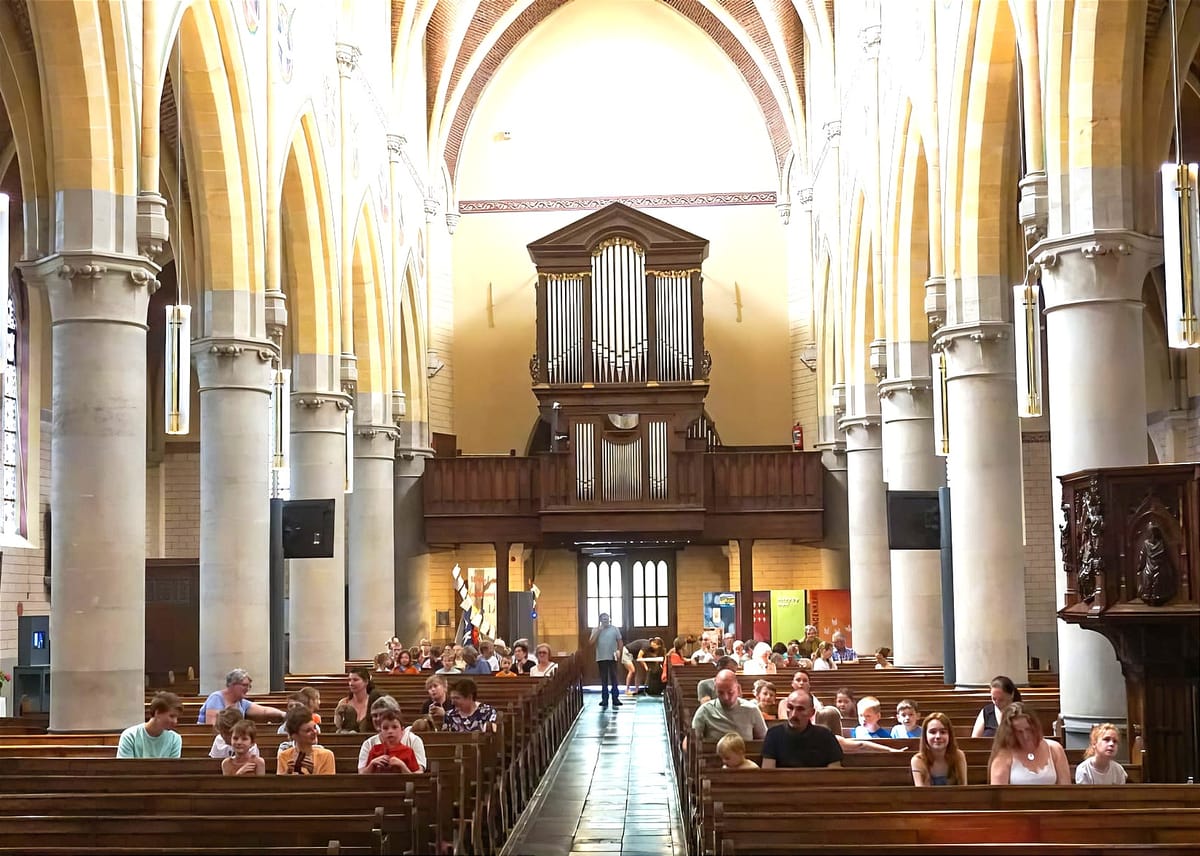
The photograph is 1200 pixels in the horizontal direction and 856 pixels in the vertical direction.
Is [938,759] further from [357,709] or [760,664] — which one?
[760,664]

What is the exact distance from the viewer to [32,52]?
14.9m

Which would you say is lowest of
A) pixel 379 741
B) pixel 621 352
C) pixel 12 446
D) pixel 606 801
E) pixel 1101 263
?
pixel 606 801

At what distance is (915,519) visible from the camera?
1841cm

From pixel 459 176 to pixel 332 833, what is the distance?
95.2ft

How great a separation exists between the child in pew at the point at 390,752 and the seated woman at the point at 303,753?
9.6 inches

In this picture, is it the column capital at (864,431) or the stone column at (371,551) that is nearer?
the column capital at (864,431)

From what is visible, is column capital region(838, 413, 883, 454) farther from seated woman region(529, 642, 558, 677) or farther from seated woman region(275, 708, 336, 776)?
seated woman region(275, 708, 336, 776)

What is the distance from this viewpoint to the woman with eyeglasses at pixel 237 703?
1216 cm

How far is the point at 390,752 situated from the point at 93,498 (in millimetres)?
4677

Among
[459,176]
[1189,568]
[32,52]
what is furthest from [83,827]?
[459,176]

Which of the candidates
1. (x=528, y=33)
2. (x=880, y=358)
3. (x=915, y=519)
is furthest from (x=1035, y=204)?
(x=528, y=33)

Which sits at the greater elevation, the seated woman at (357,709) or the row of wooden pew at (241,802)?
the seated woman at (357,709)

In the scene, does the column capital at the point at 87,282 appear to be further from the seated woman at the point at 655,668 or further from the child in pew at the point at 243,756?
the seated woman at the point at 655,668

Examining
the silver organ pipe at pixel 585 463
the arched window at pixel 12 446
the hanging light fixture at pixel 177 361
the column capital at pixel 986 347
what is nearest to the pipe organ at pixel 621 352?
the silver organ pipe at pixel 585 463
